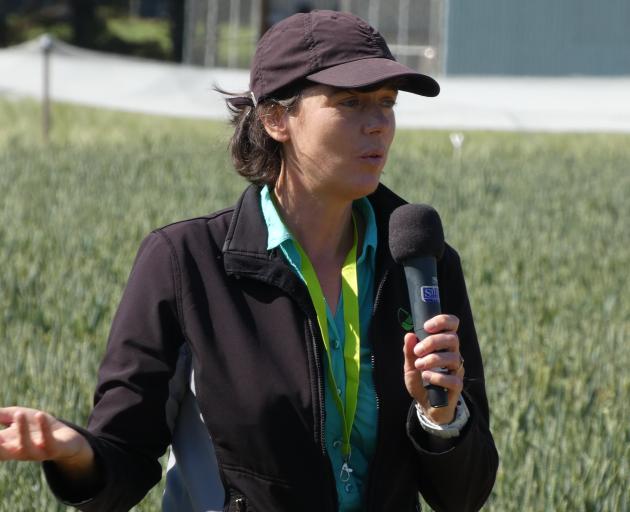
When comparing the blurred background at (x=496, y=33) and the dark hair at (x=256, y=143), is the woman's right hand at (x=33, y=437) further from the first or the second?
A: the blurred background at (x=496, y=33)

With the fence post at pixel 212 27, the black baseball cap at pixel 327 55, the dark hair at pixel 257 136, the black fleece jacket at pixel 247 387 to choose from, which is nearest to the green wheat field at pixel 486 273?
the dark hair at pixel 257 136

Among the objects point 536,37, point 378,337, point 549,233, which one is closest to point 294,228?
point 378,337

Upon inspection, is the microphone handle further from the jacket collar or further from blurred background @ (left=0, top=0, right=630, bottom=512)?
blurred background @ (left=0, top=0, right=630, bottom=512)

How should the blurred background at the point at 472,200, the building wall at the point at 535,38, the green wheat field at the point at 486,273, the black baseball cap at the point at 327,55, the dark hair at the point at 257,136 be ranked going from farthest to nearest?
the building wall at the point at 535,38 → the blurred background at the point at 472,200 → the green wheat field at the point at 486,273 → the dark hair at the point at 257,136 → the black baseball cap at the point at 327,55

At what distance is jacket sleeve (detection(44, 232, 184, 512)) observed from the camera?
2.24 m

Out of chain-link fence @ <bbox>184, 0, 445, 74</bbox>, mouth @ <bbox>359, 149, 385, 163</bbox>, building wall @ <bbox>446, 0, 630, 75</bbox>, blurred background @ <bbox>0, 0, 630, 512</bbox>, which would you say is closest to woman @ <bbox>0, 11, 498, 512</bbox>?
mouth @ <bbox>359, 149, 385, 163</bbox>

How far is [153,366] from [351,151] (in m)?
0.49

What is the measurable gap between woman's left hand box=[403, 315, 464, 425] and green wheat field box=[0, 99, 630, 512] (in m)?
0.87

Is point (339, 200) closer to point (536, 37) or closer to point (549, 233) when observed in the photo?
point (549, 233)

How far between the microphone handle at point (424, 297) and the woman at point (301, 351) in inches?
2.4

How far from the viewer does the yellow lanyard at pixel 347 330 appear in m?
2.26

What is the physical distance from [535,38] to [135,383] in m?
24.0

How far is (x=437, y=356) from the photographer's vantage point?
2014 millimetres

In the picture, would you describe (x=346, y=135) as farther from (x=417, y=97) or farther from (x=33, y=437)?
(x=417, y=97)
